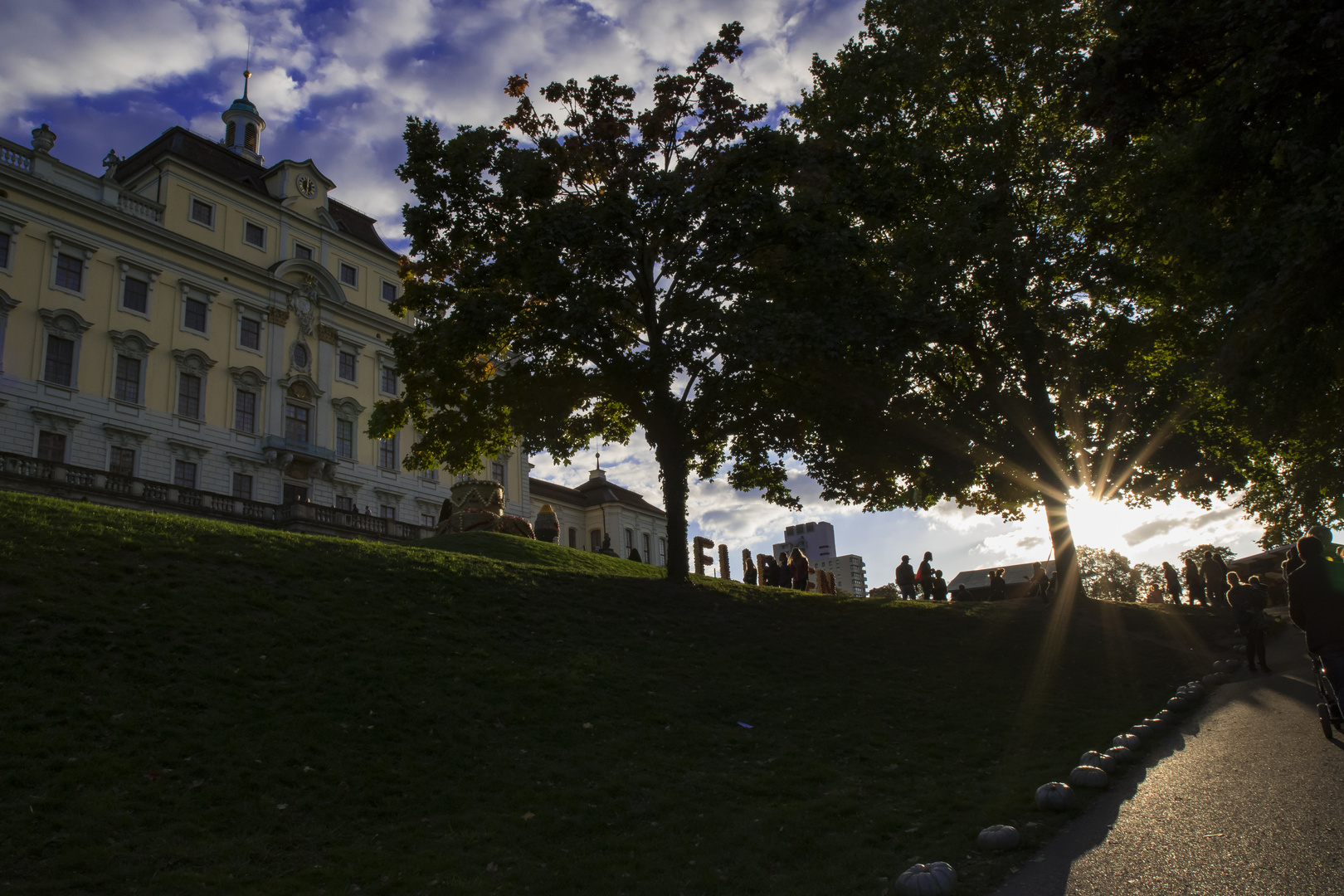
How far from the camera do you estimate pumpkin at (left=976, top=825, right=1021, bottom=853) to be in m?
6.49

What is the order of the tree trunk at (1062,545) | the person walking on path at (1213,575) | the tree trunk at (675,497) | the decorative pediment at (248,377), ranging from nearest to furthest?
1. the tree trunk at (675,497)
2. the tree trunk at (1062,545)
3. the person walking on path at (1213,575)
4. the decorative pediment at (248,377)

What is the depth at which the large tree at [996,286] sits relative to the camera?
20.8m

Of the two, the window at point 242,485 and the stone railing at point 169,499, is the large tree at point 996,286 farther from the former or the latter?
the window at point 242,485

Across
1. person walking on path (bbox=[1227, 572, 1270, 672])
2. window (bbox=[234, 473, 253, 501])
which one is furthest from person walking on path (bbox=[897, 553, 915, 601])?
window (bbox=[234, 473, 253, 501])

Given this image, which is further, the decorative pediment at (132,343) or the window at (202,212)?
the window at (202,212)

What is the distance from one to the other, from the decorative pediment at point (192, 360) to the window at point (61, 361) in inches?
174

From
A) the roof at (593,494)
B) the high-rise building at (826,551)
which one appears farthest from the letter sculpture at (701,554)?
the high-rise building at (826,551)

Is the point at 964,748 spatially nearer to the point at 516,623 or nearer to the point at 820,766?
the point at 820,766

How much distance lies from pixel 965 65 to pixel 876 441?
9.84m

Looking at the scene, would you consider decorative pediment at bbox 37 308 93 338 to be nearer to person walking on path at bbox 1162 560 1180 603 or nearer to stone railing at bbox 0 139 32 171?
stone railing at bbox 0 139 32 171

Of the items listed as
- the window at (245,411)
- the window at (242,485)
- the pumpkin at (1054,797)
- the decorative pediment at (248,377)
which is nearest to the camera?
the pumpkin at (1054,797)

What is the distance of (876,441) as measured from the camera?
2138 centimetres

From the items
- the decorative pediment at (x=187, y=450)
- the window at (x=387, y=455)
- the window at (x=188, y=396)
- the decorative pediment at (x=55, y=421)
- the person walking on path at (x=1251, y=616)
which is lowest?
the person walking on path at (x=1251, y=616)

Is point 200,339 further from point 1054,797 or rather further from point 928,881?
point 928,881
